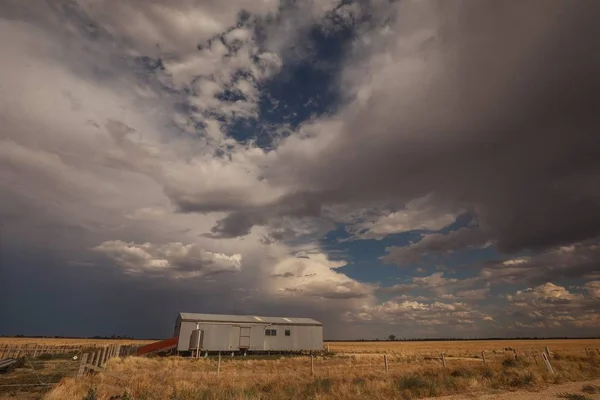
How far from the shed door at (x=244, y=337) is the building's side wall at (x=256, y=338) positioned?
418 millimetres

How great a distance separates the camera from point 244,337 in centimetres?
4641

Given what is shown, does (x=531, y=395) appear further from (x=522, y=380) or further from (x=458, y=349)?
(x=458, y=349)

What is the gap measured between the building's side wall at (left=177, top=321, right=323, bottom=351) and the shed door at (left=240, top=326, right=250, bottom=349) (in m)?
0.42

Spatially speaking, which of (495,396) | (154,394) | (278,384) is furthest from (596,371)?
(154,394)

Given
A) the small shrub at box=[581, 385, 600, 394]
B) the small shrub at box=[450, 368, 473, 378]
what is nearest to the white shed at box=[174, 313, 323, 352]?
the small shrub at box=[450, 368, 473, 378]

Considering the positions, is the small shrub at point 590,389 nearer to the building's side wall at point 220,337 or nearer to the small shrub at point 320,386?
the small shrub at point 320,386

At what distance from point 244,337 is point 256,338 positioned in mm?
1712

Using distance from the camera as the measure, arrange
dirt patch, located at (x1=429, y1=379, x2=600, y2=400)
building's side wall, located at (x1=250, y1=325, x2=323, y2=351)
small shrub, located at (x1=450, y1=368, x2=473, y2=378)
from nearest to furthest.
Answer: dirt patch, located at (x1=429, y1=379, x2=600, y2=400) → small shrub, located at (x1=450, y1=368, x2=473, y2=378) → building's side wall, located at (x1=250, y1=325, x2=323, y2=351)

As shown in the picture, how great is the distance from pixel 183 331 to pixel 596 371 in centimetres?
3944

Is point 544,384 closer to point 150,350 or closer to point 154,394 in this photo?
point 154,394

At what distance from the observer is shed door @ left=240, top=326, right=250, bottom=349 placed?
151ft

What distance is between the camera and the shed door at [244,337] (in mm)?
46062

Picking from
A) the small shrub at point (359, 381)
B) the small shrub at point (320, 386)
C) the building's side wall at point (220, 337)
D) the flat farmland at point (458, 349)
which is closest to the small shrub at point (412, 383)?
the small shrub at point (359, 381)

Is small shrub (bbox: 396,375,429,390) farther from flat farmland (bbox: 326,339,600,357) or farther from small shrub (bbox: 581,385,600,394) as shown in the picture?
flat farmland (bbox: 326,339,600,357)
